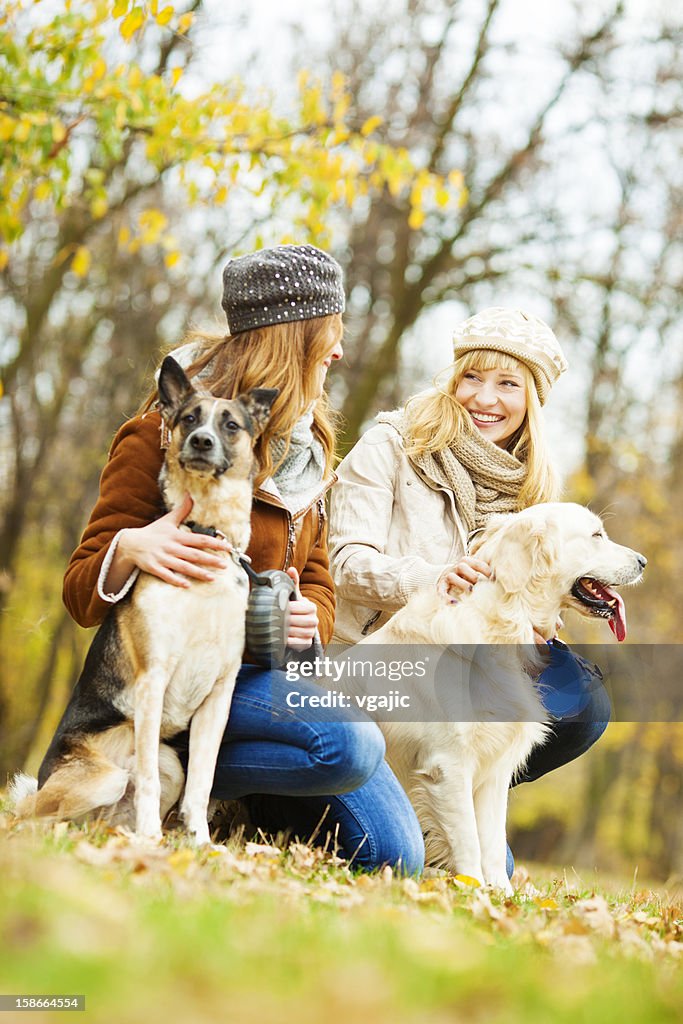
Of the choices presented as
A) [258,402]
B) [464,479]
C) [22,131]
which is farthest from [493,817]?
[22,131]

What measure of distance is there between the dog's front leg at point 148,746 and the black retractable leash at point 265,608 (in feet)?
1.29

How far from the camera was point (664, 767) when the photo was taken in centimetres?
1992

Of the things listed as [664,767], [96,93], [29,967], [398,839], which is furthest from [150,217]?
[664,767]

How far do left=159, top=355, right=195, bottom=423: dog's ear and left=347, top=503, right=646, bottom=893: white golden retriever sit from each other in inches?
52.8

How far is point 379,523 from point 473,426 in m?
0.65

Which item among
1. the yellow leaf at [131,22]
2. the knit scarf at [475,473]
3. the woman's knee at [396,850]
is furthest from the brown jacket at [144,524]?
the yellow leaf at [131,22]

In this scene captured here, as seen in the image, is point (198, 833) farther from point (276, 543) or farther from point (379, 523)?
point (379, 523)

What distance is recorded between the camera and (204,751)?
153 inches

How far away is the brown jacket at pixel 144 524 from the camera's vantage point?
402cm

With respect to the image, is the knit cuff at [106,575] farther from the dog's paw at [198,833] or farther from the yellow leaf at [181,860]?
the yellow leaf at [181,860]

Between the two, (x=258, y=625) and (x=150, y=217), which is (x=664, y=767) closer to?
(x=150, y=217)

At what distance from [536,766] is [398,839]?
4.27ft
